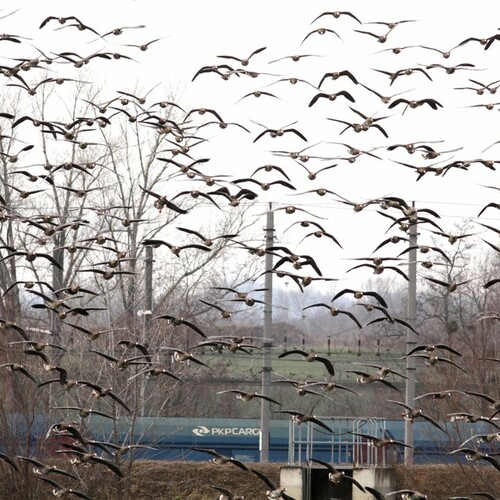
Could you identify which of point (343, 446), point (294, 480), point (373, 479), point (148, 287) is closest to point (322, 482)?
Answer: point (294, 480)

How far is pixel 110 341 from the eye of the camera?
110ft

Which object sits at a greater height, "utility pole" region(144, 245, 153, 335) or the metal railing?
"utility pole" region(144, 245, 153, 335)

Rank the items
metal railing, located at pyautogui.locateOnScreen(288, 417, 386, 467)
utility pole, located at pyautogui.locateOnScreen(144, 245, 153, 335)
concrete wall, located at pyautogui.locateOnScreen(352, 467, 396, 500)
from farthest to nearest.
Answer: utility pole, located at pyautogui.locateOnScreen(144, 245, 153, 335), metal railing, located at pyautogui.locateOnScreen(288, 417, 386, 467), concrete wall, located at pyautogui.locateOnScreen(352, 467, 396, 500)

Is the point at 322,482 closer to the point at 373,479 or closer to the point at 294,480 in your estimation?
the point at 294,480

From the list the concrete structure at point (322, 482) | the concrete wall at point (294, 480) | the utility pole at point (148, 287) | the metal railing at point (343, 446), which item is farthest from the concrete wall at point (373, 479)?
the utility pole at point (148, 287)

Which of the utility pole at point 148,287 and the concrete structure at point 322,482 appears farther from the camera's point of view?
the utility pole at point 148,287

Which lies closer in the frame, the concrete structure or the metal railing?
the concrete structure

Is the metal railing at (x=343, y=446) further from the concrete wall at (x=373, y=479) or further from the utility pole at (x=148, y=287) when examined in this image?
the utility pole at (x=148, y=287)

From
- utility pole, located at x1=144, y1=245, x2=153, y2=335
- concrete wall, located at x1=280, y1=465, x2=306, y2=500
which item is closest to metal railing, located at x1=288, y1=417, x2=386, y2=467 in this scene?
concrete wall, located at x1=280, y1=465, x2=306, y2=500

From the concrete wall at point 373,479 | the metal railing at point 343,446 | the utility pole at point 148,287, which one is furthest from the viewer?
the utility pole at point 148,287

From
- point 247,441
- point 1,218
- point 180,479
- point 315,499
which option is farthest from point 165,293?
point 1,218

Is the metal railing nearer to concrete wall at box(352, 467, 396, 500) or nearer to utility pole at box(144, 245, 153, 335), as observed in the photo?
concrete wall at box(352, 467, 396, 500)

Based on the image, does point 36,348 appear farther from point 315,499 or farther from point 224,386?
point 224,386

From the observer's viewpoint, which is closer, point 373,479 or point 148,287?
point 373,479
